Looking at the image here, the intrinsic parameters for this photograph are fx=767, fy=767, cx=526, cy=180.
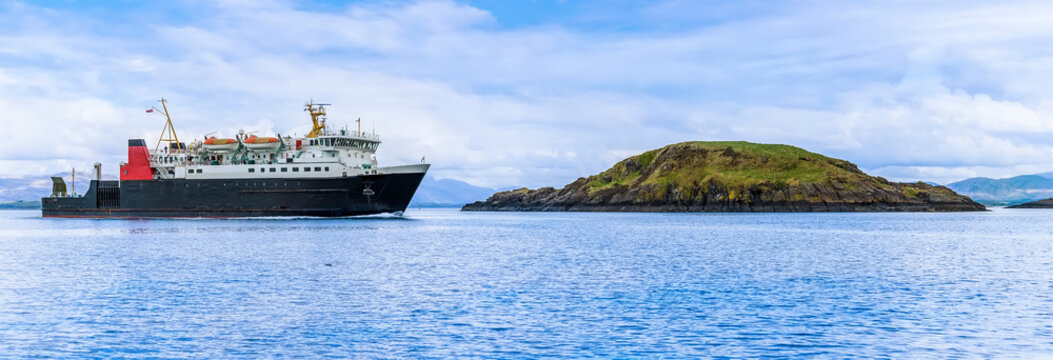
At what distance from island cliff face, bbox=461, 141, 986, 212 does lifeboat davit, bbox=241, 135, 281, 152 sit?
93126 millimetres

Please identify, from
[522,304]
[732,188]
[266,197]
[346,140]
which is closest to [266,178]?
[266,197]

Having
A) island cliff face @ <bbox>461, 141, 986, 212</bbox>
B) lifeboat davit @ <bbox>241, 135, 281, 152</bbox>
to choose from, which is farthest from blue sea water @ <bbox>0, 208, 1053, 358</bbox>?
island cliff face @ <bbox>461, 141, 986, 212</bbox>

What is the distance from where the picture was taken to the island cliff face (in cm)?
14938

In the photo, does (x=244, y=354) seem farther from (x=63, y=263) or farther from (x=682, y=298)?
(x=63, y=263)

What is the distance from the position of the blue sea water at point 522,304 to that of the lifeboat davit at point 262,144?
3817cm

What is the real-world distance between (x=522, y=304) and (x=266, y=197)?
62382 mm

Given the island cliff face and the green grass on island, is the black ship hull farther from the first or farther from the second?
the green grass on island

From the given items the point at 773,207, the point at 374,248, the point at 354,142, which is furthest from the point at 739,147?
the point at 374,248

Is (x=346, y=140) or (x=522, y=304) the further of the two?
(x=346, y=140)

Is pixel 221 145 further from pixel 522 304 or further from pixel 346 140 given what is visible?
pixel 522 304

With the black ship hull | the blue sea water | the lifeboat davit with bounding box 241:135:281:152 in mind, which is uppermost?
the lifeboat davit with bounding box 241:135:281:152

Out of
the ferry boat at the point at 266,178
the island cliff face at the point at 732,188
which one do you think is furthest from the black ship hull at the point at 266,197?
the island cliff face at the point at 732,188

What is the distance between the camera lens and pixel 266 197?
257 feet

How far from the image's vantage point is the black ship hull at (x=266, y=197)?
77062 millimetres
